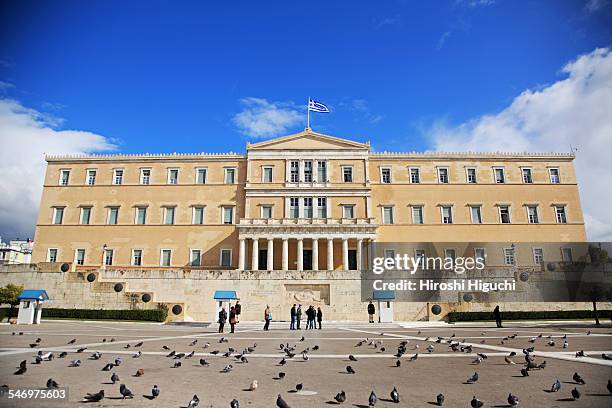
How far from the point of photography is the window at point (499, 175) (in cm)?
4944

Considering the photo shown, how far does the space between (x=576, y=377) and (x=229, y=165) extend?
150ft

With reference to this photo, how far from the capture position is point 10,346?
12.6m

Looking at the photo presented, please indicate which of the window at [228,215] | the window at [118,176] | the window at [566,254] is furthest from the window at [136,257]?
the window at [566,254]

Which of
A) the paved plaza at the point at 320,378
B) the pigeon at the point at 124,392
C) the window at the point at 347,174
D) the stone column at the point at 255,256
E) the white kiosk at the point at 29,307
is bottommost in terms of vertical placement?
the paved plaza at the point at 320,378

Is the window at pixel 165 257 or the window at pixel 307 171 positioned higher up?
the window at pixel 307 171

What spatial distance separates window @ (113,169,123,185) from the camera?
165 ft

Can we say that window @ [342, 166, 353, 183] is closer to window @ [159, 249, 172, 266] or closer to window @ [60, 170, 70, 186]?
window @ [159, 249, 172, 266]

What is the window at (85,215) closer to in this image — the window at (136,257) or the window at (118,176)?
the window at (118,176)

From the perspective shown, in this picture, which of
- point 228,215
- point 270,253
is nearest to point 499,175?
point 270,253

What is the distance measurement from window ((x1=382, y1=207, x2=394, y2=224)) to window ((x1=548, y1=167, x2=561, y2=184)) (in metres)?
20.1

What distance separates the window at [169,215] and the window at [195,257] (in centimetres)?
449

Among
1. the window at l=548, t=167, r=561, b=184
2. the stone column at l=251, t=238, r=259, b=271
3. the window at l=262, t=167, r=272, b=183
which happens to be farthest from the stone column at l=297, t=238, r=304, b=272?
the window at l=548, t=167, r=561, b=184

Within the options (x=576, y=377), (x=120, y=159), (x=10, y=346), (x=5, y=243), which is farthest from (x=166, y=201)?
(x=5, y=243)

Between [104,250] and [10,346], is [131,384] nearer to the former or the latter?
[10,346]
